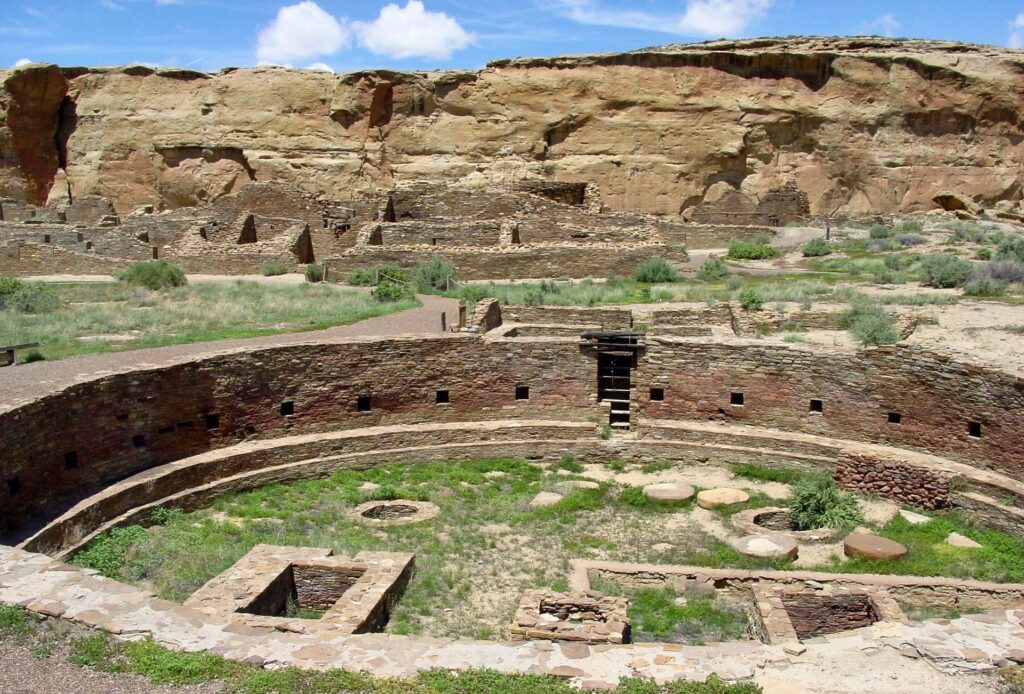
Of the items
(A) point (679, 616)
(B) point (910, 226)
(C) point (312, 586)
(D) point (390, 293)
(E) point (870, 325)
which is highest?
(B) point (910, 226)

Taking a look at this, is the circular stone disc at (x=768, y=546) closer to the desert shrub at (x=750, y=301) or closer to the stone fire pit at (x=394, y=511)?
the stone fire pit at (x=394, y=511)

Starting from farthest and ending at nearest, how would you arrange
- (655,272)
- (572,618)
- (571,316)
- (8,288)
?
(655,272)
(8,288)
(571,316)
(572,618)

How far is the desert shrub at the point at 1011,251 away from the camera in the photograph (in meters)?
25.9

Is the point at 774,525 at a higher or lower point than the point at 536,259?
lower

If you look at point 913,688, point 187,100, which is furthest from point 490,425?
point 187,100

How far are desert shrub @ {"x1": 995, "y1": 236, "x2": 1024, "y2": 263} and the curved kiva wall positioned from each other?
48.5 feet

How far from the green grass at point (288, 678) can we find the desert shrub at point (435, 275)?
18273 mm

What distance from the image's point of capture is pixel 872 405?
45.1 ft

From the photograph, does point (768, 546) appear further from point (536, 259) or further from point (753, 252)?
point (753, 252)

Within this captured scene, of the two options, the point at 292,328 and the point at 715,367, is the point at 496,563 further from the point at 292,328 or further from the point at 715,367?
the point at 292,328

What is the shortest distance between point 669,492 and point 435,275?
541 inches

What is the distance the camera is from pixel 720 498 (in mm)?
12633

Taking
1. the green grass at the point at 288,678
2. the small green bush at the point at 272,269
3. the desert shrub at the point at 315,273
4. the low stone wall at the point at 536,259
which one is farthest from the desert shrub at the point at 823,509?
the small green bush at the point at 272,269

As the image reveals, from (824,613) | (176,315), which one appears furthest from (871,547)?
(176,315)
